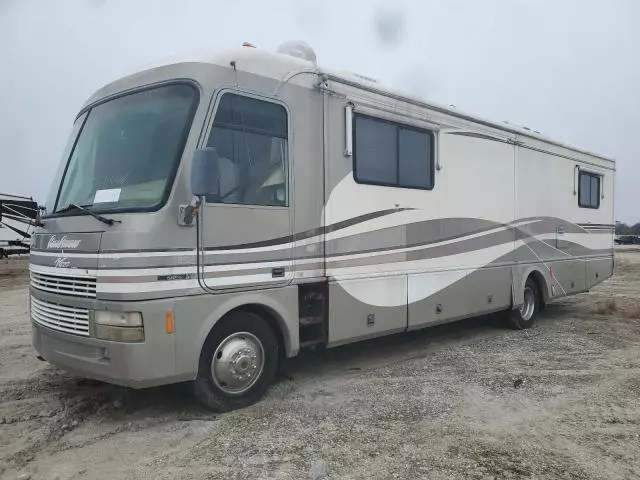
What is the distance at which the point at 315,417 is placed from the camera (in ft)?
16.1

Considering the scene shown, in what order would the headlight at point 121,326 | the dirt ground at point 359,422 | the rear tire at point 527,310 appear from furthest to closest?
the rear tire at point 527,310, the headlight at point 121,326, the dirt ground at point 359,422

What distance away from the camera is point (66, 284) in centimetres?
481

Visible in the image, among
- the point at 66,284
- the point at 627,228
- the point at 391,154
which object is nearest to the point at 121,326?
Result: the point at 66,284

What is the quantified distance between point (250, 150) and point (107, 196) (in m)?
1.30

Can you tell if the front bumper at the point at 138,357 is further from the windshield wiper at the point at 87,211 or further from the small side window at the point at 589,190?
the small side window at the point at 589,190

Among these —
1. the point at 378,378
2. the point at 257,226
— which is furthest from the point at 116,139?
the point at 378,378

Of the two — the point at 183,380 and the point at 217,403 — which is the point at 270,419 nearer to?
the point at 217,403

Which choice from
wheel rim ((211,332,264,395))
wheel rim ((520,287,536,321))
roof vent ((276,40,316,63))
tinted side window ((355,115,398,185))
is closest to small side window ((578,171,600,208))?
wheel rim ((520,287,536,321))

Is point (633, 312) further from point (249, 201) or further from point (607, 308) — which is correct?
point (249, 201)

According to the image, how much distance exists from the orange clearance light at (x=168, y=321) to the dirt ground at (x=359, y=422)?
84cm

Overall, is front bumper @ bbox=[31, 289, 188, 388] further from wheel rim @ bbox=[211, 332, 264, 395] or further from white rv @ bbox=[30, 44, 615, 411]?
wheel rim @ bbox=[211, 332, 264, 395]

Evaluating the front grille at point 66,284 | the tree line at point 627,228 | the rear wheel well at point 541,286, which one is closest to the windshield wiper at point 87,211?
the front grille at point 66,284

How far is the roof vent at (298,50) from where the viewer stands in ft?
19.7

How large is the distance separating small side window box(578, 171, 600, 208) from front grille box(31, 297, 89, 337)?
928 cm
